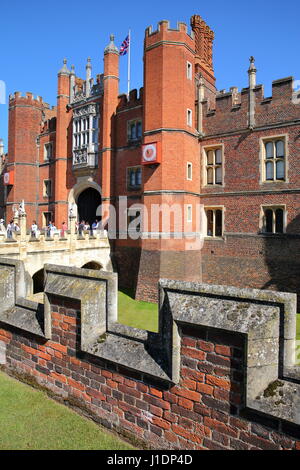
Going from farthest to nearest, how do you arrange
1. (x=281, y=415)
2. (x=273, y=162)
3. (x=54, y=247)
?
(x=54, y=247), (x=273, y=162), (x=281, y=415)

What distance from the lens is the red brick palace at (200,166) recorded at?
56.7ft

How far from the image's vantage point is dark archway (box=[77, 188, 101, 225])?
26.0 m

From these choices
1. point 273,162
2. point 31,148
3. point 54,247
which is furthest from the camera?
point 31,148

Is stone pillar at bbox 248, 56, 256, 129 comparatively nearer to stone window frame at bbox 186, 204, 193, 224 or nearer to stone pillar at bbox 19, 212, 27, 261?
stone window frame at bbox 186, 204, 193, 224

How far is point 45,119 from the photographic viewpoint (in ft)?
97.8

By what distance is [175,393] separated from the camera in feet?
11.3

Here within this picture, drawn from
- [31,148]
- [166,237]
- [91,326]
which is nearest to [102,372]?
[91,326]

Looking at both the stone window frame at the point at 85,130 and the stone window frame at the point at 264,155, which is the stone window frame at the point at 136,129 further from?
the stone window frame at the point at 264,155

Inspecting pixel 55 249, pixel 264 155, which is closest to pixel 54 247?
pixel 55 249

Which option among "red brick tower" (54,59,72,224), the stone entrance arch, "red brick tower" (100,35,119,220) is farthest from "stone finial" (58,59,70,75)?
the stone entrance arch

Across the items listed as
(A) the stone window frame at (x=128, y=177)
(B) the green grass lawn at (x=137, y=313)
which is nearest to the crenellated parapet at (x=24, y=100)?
(A) the stone window frame at (x=128, y=177)

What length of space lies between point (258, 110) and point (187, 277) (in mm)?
9868

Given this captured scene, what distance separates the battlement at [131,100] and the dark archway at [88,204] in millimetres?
6718

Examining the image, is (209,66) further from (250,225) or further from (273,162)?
(250,225)
